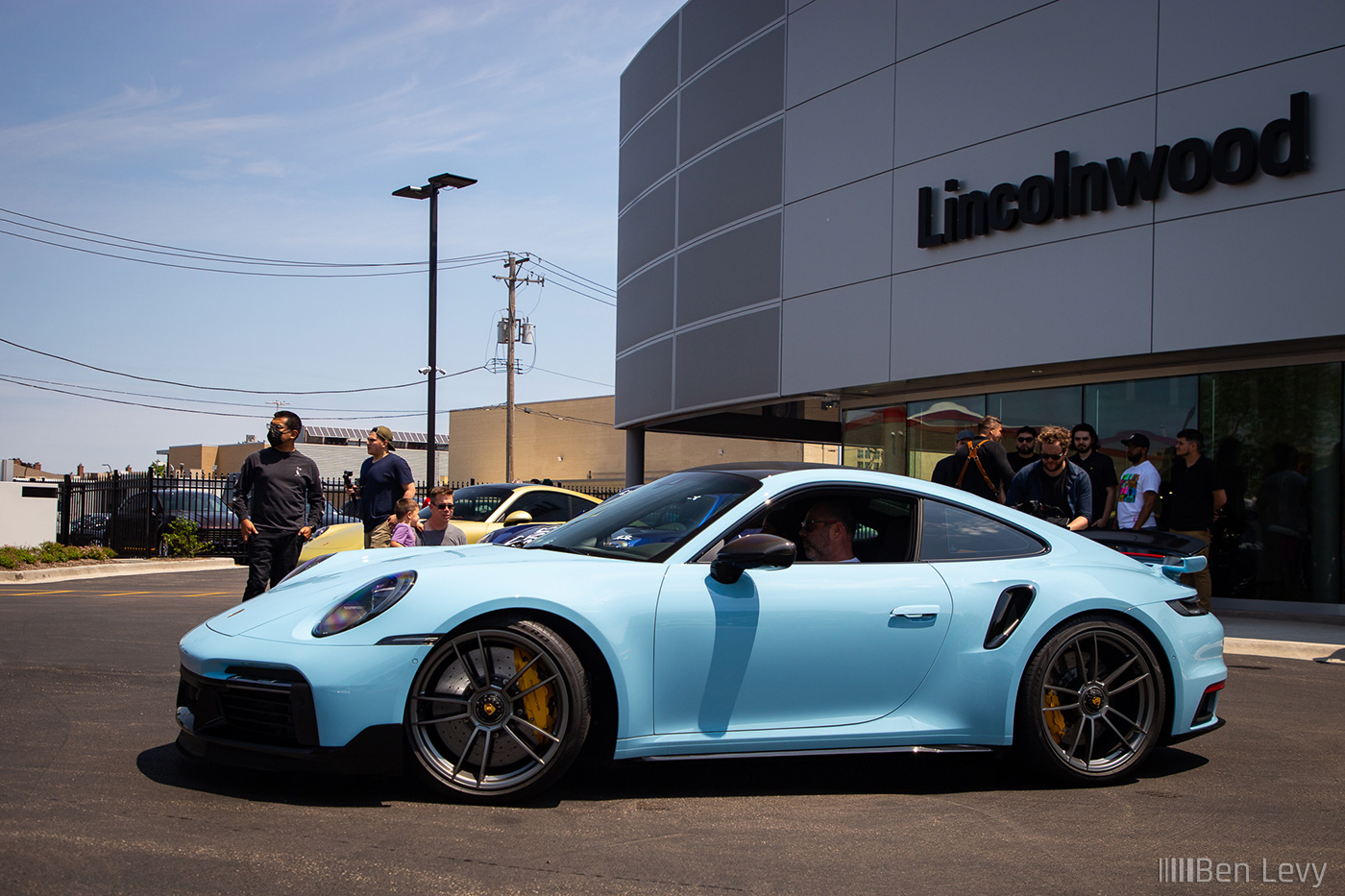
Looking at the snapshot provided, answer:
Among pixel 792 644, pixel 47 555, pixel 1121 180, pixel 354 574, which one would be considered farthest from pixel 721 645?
pixel 47 555

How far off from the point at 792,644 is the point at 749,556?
404mm

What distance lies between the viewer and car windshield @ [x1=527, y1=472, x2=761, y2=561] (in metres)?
4.32

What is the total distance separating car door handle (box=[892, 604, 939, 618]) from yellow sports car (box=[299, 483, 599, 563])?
8.14m

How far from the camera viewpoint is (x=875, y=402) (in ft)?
57.5

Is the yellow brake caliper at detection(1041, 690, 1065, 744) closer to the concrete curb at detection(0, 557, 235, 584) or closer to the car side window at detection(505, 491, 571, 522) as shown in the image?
the car side window at detection(505, 491, 571, 522)

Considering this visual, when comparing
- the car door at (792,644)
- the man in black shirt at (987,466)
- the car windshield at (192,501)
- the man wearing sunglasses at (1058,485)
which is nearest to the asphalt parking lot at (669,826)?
the car door at (792,644)

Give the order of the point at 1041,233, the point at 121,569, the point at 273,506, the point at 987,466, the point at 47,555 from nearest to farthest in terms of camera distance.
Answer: the point at 273,506 → the point at 987,466 → the point at 1041,233 → the point at 47,555 → the point at 121,569

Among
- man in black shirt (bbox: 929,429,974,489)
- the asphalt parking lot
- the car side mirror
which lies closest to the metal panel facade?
man in black shirt (bbox: 929,429,974,489)

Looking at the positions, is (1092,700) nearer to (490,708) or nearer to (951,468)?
(490,708)

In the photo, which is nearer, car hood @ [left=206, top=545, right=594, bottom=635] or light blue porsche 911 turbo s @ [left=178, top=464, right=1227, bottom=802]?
light blue porsche 911 turbo s @ [left=178, top=464, right=1227, bottom=802]

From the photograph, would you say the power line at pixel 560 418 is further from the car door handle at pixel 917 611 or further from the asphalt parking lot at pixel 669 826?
the car door handle at pixel 917 611

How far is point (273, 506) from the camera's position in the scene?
309 inches

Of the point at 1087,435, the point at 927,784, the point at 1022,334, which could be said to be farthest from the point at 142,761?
the point at 1022,334

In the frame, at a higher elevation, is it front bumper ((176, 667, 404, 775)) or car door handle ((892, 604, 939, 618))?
car door handle ((892, 604, 939, 618))
